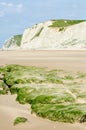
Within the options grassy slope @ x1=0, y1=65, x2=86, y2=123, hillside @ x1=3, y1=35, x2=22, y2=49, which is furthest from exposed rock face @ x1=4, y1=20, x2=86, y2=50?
grassy slope @ x1=0, y1=65, x2=86, y2=123

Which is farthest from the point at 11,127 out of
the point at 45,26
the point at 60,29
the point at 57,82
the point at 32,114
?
the point at 45,26

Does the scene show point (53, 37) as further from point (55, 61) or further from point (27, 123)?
point (27, 123)

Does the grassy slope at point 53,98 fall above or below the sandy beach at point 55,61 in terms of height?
above

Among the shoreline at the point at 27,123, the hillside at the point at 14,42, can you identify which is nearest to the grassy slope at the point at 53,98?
the shoreline at the point at 27,123

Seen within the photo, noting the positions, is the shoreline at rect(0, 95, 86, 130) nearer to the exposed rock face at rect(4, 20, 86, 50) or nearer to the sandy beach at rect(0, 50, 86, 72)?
the sandy beach at rect(0, 50, 86, 72)

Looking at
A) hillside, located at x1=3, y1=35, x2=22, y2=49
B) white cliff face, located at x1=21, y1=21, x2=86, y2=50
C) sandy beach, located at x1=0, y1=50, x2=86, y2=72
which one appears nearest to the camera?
sandy beach, located at x1=0, y1=50, x2=86, y2=72

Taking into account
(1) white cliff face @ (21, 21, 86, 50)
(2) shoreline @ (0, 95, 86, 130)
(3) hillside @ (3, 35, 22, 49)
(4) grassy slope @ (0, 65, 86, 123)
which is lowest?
(3) hillside @ (3, 35, 22, 49)

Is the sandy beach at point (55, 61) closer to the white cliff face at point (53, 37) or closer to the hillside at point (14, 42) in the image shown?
the white cliff face at point (53, 37)

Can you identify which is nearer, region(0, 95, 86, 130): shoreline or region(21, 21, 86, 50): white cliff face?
region(0, 95, 86, 130): shoreline
